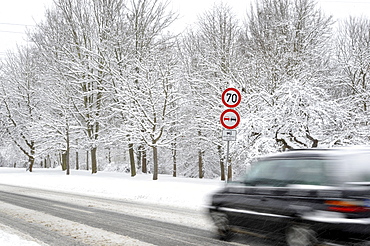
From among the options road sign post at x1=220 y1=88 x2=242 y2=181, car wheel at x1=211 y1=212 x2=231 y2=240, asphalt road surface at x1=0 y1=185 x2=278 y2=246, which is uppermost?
road sign post at x1=220 y1=88 x2=242 y2=181

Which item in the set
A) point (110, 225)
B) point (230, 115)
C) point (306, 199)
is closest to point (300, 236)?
point (306, 199)

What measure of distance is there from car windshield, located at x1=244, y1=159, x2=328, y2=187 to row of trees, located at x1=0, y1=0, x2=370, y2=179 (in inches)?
385

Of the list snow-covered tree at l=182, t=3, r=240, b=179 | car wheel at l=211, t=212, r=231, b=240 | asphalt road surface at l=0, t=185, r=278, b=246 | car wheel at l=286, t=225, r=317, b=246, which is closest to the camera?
car wheel at l=286, t=225, r=317, b=246

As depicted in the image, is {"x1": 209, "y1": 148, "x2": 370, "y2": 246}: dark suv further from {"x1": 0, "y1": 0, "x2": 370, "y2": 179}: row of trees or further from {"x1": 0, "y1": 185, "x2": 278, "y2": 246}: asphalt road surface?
{"x1": 0, "y1": 0, "x2": 370, "y2": 179}: row of trees

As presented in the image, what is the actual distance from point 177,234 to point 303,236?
289 centimetres

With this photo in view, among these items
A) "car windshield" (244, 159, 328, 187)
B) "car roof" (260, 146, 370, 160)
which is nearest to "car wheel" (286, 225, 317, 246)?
"car windshield" (244, 159, 328, 187)

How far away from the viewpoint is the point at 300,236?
5363mm

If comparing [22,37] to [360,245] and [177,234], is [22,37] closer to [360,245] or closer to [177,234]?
[177,234]

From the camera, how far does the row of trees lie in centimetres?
1709

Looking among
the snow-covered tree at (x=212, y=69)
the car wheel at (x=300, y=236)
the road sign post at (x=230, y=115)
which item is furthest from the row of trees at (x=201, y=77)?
the car wheel at (x=300, y=236)

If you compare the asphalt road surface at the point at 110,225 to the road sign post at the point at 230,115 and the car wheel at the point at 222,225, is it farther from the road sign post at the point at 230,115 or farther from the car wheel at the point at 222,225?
the road sign post at the point at 230,115

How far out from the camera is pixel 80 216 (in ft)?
33.2

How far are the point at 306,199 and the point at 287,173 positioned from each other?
25.8 inches

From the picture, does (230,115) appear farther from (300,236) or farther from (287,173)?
(300,236)
